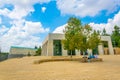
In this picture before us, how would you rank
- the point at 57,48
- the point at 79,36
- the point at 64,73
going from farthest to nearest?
the point at 57,48 → the point at 79,36 → the point at 64,73

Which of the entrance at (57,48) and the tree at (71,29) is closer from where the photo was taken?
the tree at (71,29)

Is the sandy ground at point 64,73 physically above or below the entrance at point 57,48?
below

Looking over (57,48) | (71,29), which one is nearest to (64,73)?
(71,29)

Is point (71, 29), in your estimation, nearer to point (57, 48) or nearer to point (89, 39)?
point (89, 39)

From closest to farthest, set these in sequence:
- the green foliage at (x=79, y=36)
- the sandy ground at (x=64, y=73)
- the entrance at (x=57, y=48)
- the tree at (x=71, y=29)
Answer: the sandy ground at (x=64, y=73) < the green foliage at (x=79, y=36) < the tree at (x=71, y=29) < the entrance at (x=57, y=48)

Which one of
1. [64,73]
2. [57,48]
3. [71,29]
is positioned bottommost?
[64,73]

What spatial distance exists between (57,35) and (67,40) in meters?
17.3

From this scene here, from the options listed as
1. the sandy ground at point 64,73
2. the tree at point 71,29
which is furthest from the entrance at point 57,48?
the sandy ground at point 64,73

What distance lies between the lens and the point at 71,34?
26.9m

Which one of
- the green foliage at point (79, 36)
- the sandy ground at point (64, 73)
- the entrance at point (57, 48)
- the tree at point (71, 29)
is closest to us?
the sandy ground at point (64, 73)

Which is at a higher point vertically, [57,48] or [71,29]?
[71,29]

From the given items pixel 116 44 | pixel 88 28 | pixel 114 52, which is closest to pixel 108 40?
pixel 114 52

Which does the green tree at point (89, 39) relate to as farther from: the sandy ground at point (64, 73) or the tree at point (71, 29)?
the sandy ground at point (64, 73)

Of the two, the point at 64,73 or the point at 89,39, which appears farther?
the point at 89,39
